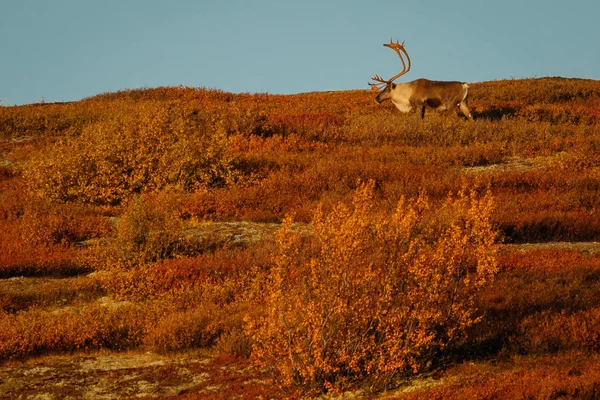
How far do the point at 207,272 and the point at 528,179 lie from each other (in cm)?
1037

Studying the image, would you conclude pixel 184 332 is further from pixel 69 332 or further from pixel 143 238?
pixel 143 238

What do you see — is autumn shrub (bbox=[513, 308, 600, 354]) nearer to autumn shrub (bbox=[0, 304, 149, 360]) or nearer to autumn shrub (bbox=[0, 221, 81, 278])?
autumn shrub (bbox=[0, 304, 149, 360])

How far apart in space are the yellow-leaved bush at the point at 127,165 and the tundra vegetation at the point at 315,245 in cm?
8

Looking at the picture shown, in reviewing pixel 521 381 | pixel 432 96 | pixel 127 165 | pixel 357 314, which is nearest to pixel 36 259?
pixel 127 165

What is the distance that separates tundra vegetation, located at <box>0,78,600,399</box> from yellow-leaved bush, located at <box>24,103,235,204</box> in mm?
82

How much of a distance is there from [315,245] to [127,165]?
8.90 metres

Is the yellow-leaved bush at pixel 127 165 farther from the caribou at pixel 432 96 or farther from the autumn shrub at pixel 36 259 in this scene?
the caribou at pixel 432 96

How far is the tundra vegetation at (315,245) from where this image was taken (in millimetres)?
8664

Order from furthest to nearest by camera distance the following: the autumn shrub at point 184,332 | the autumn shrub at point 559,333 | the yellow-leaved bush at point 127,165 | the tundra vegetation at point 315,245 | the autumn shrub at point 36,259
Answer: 1. the yellow-leaved bush at point 127,165
2. the autumn shrub at point 36,259
3. the autumn shrub at point 184,332
4. the autumn shrub at point 559,333
5. the tundra vegetation at point 315,245

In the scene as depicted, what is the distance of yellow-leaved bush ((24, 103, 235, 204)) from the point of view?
66.3ft

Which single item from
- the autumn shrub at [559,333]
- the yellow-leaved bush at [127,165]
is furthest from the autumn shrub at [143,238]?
the autumn shrub at [559,333]

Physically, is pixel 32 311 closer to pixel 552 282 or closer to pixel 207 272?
pixel 207 272

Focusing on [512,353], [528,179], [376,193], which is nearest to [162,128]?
[376,193]

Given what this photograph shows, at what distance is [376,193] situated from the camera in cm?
1909
